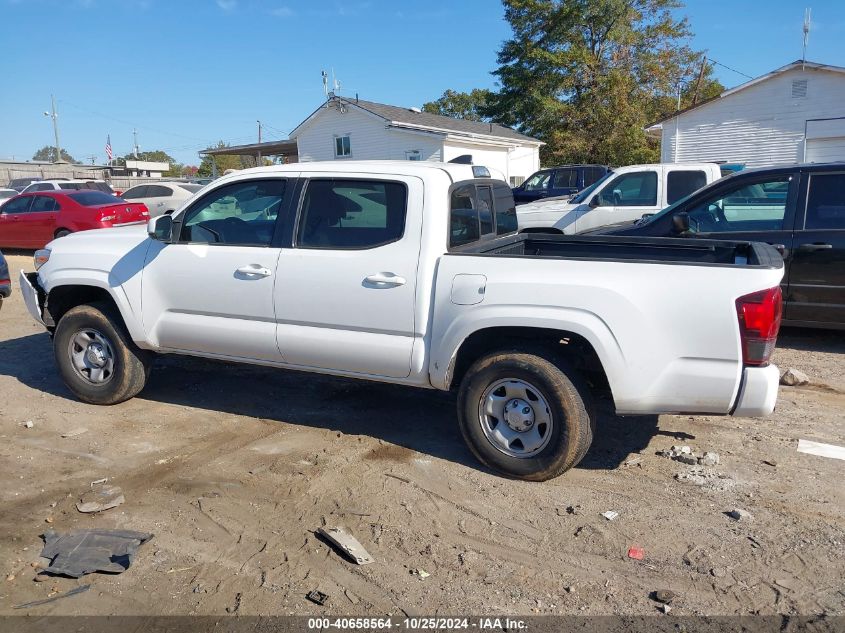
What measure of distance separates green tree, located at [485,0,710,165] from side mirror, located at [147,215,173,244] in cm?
3296

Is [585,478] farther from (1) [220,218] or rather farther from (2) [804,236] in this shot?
(2) [804,236]

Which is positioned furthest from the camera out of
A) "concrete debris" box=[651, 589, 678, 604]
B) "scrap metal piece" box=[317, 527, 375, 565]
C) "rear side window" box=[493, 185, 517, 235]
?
"rear side window" box=[493, 185, 517, 235]

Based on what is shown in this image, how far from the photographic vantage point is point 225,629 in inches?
119

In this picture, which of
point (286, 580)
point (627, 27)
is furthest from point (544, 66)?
point (286, 580)

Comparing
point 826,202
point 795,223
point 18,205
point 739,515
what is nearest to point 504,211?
point 739,515

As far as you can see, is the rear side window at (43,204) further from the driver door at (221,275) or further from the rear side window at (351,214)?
the rear side window at (351,214)

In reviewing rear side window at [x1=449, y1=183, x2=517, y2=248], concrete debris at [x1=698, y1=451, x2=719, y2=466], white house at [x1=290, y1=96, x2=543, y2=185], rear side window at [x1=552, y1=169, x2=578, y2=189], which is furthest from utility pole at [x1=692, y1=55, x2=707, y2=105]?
concrete debris at [x1=698, y1=451, x2=719, y2=466]

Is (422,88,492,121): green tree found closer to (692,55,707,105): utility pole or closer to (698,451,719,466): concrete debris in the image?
(692,55,707,105): utility pole

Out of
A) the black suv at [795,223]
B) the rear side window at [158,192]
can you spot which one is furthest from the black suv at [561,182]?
the black suv at [795,223]

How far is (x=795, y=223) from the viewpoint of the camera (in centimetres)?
703

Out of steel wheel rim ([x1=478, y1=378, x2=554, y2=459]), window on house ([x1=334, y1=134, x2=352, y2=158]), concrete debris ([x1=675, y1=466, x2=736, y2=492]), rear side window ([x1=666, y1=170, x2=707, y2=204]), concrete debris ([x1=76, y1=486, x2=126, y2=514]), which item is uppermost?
window on house ([x1=334, y1=134, x2=352, y2=158])

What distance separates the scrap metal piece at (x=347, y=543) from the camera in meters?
3.52

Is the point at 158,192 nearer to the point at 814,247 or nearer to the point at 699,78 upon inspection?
the point at 814,247

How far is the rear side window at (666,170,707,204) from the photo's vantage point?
10469 millimetres
